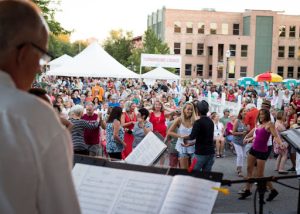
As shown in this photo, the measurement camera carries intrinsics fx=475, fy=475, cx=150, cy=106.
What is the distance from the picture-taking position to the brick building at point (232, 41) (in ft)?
233

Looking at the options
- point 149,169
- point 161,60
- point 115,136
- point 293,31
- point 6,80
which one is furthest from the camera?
point 293,31

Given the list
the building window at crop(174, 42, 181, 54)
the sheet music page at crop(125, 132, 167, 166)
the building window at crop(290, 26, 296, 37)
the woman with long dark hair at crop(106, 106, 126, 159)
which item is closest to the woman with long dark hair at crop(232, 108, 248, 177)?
the woman with long dark hair at crop(106, 106, 126, 159)

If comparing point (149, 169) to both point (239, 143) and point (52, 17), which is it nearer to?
point (239, 143)

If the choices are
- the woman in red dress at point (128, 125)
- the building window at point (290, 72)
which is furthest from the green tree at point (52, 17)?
the building window at point (290, 72)

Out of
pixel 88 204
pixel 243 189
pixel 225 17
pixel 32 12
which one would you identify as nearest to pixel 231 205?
pixel 243 189

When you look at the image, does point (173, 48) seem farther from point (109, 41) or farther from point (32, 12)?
point (32, 12)

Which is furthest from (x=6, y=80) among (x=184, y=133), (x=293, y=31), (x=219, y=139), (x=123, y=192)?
(x=293, y=31)

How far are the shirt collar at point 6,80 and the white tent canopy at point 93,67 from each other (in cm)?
1632

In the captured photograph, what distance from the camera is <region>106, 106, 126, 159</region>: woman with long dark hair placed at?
903cm

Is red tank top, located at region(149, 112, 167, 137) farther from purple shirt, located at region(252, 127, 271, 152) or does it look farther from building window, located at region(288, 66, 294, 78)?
building window, located at region(288, 66, 294, 78)

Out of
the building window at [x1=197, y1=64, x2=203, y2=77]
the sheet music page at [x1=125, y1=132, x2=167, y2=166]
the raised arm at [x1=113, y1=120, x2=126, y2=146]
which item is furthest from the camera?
the building window at [x1=197, y1=64, x2=203, y2=77]

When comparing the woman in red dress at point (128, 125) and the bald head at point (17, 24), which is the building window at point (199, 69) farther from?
the bald head at point (17, 24)

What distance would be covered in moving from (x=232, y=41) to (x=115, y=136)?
210 feet

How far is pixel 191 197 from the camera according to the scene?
6.60 ft
